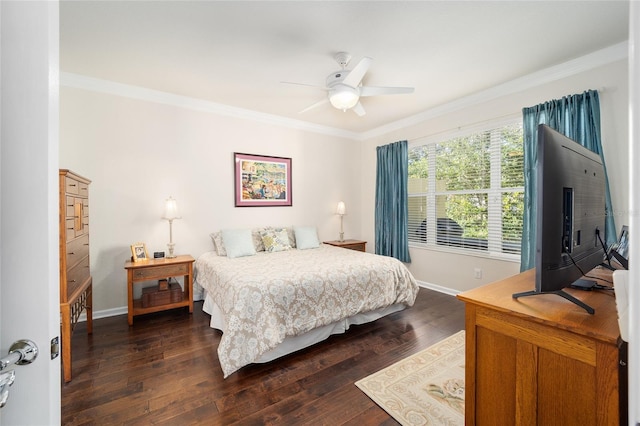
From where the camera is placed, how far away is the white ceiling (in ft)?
6.68

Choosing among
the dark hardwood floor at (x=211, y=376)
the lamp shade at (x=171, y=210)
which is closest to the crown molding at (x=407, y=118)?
the lamp shade at (x=171, y=210)

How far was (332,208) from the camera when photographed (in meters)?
5.02

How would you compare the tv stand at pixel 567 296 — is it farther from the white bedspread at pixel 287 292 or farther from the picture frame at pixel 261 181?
the picture frame at pixel 261 181

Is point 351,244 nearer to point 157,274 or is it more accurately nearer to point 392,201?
point 392,201

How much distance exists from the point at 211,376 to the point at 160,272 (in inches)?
58.8

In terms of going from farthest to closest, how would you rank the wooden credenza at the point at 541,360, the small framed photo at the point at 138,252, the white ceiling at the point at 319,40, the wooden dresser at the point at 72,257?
the small framed photo at the point at 138,252 → the white ceiling at the point at 319,40 → the wooden dresser at the point at 72,257 → the wooden credenza at the point at 541,360

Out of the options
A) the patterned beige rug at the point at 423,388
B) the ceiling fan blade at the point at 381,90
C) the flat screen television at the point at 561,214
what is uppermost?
the ceiling fan blade at the point at 381,90

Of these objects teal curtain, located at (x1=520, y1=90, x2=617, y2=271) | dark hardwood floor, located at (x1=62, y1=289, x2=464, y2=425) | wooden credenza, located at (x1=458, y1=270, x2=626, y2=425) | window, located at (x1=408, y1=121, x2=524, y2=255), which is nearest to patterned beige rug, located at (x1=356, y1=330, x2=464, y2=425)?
dark hardwood floor, located at (x1=62, y1=289, x2=464, y2=425)

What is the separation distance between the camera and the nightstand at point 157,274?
2.93 m

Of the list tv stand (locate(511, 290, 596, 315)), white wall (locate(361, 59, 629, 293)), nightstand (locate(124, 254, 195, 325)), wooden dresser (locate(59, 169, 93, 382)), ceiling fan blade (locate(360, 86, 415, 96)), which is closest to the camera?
tv stand (locate(511, 290, 596, 315))

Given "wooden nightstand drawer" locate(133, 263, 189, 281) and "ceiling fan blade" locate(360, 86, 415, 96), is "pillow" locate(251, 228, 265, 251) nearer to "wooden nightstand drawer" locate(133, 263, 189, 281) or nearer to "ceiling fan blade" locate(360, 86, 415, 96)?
"wooden nightstand drawer" locate(133, 263, 189, 281)

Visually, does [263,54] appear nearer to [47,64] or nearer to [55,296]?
[47,64]

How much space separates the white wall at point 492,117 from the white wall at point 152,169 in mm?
1485

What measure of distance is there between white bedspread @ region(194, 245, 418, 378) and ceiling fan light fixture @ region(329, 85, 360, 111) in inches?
62.4
